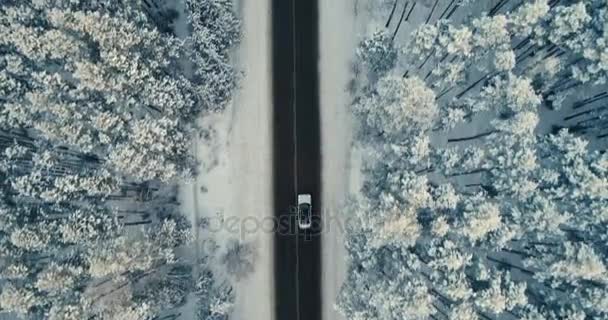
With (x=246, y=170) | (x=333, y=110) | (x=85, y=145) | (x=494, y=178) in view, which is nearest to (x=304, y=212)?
(x=246, y=170)

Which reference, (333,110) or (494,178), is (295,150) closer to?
(333,110)

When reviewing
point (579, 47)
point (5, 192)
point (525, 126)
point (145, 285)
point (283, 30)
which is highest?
point (283, 30)

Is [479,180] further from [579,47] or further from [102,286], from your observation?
[102,286]

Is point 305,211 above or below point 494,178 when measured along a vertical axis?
below

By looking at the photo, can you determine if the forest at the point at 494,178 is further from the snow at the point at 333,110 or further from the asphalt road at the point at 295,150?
the asphalt road at the point at 295,150

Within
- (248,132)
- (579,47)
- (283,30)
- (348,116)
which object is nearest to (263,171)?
(248,132)

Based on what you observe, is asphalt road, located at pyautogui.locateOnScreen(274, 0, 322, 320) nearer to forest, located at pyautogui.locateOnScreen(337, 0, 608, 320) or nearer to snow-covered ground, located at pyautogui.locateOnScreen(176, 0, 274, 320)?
snow-covered ground, located at pyautogui.locateOnScreen(176, 0, 274, 320)
